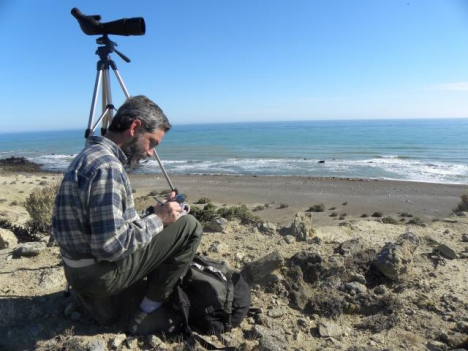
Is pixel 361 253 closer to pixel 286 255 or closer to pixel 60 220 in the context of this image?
pixel 286 255

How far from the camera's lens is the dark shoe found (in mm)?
2591

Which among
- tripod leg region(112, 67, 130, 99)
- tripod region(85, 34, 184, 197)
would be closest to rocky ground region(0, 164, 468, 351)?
tripod region(85, 34, 184, 197)

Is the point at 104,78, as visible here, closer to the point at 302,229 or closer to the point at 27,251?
the point at 27,251

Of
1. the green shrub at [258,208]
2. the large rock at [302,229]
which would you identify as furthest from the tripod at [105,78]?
the green shrub at [258,208]

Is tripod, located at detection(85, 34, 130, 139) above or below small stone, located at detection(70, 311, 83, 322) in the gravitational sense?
above

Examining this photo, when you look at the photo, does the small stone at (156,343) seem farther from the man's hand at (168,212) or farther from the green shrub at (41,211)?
the green shrub at (41,211)

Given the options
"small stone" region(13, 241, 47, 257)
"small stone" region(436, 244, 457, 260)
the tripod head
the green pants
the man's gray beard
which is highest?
the tripod head

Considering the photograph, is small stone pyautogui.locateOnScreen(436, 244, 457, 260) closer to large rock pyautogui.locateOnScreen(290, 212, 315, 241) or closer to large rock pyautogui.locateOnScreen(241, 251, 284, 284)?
large rock pyautogui.locateOnScreen(290, 212, 315, 241)

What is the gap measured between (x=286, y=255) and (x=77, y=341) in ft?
8.07

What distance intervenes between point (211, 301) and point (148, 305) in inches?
17.7

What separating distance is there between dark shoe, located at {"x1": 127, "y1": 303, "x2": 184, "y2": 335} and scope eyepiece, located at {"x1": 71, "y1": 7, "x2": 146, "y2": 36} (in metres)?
2.16

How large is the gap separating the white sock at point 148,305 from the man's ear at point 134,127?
1197 millimetres

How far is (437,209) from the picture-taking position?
49.9 feet

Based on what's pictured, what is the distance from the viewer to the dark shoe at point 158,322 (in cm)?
259
